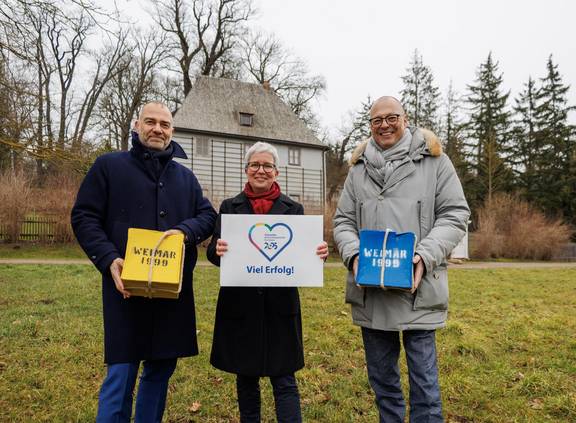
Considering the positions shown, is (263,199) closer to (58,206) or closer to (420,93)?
(58,206)

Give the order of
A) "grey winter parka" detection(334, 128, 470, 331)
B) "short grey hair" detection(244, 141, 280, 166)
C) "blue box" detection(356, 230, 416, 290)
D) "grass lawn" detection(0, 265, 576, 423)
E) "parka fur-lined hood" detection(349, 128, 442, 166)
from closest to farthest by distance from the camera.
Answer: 1. "blue box" detection(356, 230, 416, 290)
2. "grey winter parka" detection(334, 128, 470, 331)
3. "parka fur-lined hood" detection(349, 128, 442, 166)
4. "short grey hair" detection(244, 141, 280, 166)
5. "grass lawn" detection(0, 265, 576, 423)

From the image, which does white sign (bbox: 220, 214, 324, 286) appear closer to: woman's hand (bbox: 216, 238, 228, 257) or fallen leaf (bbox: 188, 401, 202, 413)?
woman's hand (bbox: 216, 238, 228, 257)

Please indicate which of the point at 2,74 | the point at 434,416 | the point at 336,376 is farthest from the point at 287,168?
the point at 434,416

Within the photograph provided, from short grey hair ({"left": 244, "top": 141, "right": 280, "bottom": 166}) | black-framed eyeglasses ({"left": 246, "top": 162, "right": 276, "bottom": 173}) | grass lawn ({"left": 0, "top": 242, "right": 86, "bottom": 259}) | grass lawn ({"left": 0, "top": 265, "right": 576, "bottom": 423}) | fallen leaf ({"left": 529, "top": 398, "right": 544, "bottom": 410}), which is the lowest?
fallen leaf ({"left": 529, "top": 398, "right": 544, "bottom": 410})

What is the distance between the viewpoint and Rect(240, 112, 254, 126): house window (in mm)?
27075

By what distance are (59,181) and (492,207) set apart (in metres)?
21.4

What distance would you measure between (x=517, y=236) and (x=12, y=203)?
76.2 ft

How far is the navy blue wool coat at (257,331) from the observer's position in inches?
113

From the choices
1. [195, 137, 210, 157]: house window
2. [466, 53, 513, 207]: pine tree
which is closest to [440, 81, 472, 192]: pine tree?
[466, 53, 513, 207]: pine tree

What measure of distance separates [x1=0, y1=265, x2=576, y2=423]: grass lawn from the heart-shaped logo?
1.58m

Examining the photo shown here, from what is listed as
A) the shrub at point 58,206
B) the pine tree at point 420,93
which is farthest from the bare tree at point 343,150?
the shrub at point 58,206

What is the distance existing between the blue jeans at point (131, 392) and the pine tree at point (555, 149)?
41.5 metres

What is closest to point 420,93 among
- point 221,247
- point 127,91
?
point 127,91

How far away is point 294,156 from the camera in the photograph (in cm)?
2795
